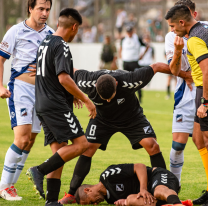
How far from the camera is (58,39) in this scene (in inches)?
181

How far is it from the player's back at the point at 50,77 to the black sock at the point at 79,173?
1.05m

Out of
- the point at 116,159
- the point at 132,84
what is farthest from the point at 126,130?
the point at 116,159

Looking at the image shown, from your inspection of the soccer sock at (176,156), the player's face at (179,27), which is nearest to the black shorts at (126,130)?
the soccer sock at (176,156)

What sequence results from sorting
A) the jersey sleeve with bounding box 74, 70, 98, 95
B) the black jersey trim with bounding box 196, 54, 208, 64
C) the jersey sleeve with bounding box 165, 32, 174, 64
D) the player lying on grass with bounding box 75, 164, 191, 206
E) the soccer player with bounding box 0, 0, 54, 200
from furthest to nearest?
the jersey sleeve with bounding box 165, 32, 174, 64 < the jersey sleeve with bounding box 74, 70, 98, 95 < the soccer player with bounding box 0, 0, 54, 200 < the player lying on grass with bounding box 75, 164, 191, 206 < the black jersey trim with bounding box 196, 54, 208, 64

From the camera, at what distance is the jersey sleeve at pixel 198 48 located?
4332mm

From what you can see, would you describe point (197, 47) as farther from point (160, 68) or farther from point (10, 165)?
point (10, 165)

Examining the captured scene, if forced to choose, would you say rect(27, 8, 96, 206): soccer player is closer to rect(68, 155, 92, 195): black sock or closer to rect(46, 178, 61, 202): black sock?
rect(46, 178, 61, 202): black sock

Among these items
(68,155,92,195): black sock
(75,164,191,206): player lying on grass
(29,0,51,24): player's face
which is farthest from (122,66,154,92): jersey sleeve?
(29,0,51,24): player's face

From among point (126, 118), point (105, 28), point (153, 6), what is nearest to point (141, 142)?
point (126, 118)

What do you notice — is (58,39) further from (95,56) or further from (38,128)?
(95,56)

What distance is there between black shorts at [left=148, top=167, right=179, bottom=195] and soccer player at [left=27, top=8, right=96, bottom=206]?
35.2 inches

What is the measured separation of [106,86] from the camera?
4.91 meters

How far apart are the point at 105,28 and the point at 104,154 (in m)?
16.4

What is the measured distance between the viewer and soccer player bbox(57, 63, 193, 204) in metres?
5.22
